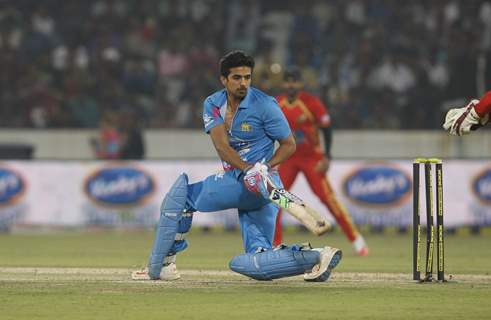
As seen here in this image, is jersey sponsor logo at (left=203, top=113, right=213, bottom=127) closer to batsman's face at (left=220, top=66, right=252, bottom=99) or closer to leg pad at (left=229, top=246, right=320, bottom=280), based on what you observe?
batsman's face at (left=220, top=66, right=252, bottom=99)

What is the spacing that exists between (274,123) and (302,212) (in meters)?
1.02

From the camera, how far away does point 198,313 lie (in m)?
7.58

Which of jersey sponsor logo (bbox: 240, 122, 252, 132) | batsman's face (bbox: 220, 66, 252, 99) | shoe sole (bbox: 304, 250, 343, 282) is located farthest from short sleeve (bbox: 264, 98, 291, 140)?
shoe sole (bbox: 304, 250, 343, 282)

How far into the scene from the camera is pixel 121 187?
18344mm

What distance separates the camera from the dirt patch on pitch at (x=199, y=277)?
963cm

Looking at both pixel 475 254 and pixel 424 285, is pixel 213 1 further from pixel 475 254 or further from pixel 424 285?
pixel 424 285

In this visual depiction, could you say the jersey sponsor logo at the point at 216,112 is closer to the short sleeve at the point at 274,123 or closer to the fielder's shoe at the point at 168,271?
the short sleeve at the point at 274,123

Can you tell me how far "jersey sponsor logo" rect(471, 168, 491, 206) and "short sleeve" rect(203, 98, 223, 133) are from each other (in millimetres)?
9452

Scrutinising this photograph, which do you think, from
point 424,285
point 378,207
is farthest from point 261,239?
point 378,207

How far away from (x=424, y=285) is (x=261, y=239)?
1.37m

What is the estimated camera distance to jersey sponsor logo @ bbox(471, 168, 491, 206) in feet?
58.9

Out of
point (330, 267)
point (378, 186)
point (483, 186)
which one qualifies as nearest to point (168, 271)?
point (330, 267)

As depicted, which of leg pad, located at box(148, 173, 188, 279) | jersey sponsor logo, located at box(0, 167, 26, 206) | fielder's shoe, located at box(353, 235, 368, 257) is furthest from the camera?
jersey sponsor logo, located at box(0, 167, 26, 206)

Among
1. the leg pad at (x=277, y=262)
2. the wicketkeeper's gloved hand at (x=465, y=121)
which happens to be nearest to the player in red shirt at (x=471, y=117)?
the wicketkeeper's gloved hand at (x=465, y=121)
